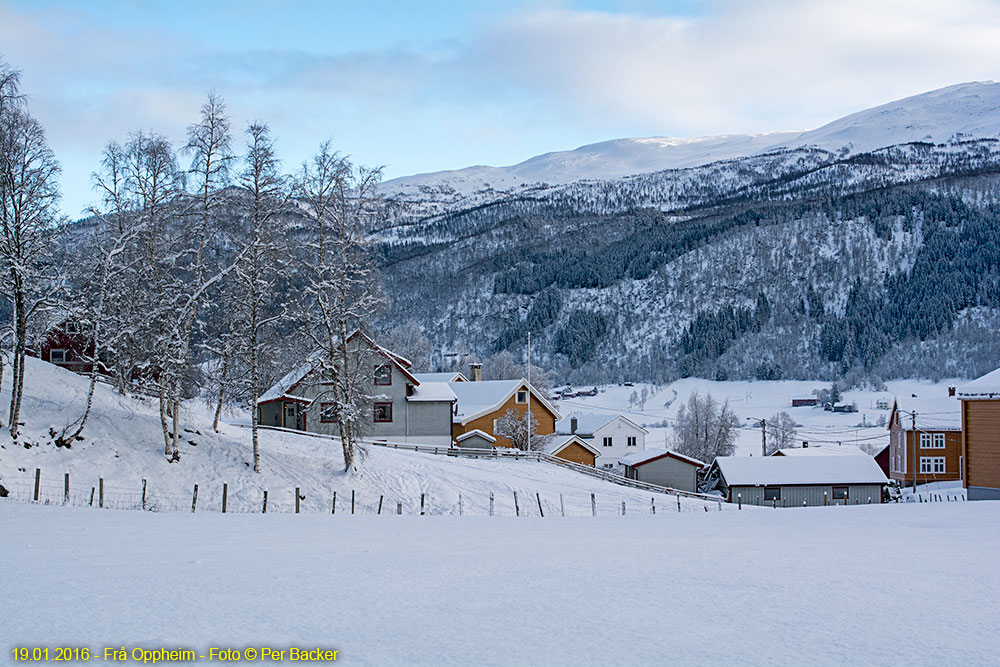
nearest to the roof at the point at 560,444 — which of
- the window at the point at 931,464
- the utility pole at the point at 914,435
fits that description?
the utility pole at the point at 914,435

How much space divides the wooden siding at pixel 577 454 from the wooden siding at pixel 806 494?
1080 centimetres

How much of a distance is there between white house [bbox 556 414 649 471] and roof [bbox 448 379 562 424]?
9.02 metres

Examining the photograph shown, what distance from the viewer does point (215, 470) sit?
31.5 metres

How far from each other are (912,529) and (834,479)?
41.3 metres

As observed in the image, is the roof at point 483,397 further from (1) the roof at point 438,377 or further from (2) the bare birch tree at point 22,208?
(2) the bare birch tree at point 22,208

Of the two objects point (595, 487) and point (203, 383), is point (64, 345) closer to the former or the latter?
point (203, 383)

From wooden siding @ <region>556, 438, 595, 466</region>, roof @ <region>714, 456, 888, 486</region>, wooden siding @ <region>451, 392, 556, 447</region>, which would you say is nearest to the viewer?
roof @ <region>714, 456, 888, 486</region>

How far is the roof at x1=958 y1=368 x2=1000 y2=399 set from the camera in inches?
1267

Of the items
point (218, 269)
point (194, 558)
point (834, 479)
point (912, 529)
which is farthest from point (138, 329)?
point (834, 479)

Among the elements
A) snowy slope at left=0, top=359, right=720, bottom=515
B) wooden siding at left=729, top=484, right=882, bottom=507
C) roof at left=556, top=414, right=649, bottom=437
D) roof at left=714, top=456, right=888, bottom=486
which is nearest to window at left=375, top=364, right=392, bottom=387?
snowy slope at left=0, top=359, right=720, bottom=515

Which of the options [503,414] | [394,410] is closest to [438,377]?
[503,414]

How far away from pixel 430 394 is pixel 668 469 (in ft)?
73.0

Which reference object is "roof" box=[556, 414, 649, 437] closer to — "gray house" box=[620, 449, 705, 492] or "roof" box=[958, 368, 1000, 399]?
"gray house" box=[620, 449, 705, 492]

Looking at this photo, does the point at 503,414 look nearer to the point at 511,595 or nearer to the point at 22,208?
the point at 22,208
